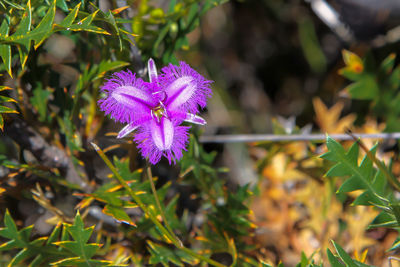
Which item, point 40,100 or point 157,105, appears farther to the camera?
point 40,100

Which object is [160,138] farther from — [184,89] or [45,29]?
[45,29]

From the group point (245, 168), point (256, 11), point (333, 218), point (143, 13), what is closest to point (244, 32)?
point (256, 11)

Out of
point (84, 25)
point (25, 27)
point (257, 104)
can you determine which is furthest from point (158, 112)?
point (257, 104)

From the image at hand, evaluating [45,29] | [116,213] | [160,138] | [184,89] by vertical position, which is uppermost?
[45,29]

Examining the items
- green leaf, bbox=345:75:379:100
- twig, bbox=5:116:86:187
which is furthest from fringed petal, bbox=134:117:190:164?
green leaf, bbox=345:75:379:100

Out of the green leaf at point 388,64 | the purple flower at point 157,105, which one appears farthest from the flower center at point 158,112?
the green leaf at point 388,64

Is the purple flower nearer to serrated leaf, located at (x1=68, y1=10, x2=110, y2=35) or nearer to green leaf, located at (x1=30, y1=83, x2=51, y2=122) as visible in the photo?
serrated leaf, located at (x1=68, y1=10, x2=110, y2=35)

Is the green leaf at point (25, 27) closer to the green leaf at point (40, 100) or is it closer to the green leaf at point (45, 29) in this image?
the green leaf at point (45, 29)

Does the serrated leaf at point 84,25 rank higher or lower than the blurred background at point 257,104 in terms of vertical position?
higher

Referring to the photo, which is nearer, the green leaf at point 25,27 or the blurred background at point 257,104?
the green leaf at point 25,27
